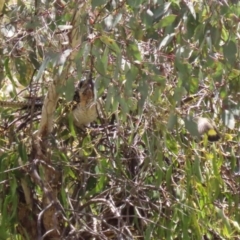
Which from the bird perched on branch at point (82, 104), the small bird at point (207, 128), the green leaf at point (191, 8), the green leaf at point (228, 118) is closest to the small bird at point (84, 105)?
the bird perched on branch at point (82, 104)

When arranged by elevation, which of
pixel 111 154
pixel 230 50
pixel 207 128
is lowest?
pixel 111 154

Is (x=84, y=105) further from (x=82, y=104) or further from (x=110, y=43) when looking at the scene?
(x=110, y=43)

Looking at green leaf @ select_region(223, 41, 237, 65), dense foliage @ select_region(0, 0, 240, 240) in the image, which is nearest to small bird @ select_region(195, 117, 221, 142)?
dense foliage @ select_region(0, 0, 240, 240)

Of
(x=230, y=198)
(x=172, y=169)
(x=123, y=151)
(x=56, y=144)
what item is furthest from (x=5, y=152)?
(x=230, y=198)

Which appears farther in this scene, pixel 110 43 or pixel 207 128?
pixel 207 128

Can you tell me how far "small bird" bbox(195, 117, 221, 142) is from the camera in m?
1.84

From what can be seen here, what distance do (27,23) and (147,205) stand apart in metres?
0.69

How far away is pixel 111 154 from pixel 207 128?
16.0 inches

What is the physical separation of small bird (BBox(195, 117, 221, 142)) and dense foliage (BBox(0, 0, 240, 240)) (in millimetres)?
41

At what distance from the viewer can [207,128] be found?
1887mm

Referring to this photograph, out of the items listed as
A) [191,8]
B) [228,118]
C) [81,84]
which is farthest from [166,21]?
[81,84]

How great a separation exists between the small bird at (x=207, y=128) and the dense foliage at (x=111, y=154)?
0.13 ft

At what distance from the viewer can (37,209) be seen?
227cm

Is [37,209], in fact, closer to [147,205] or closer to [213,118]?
[147,205]
